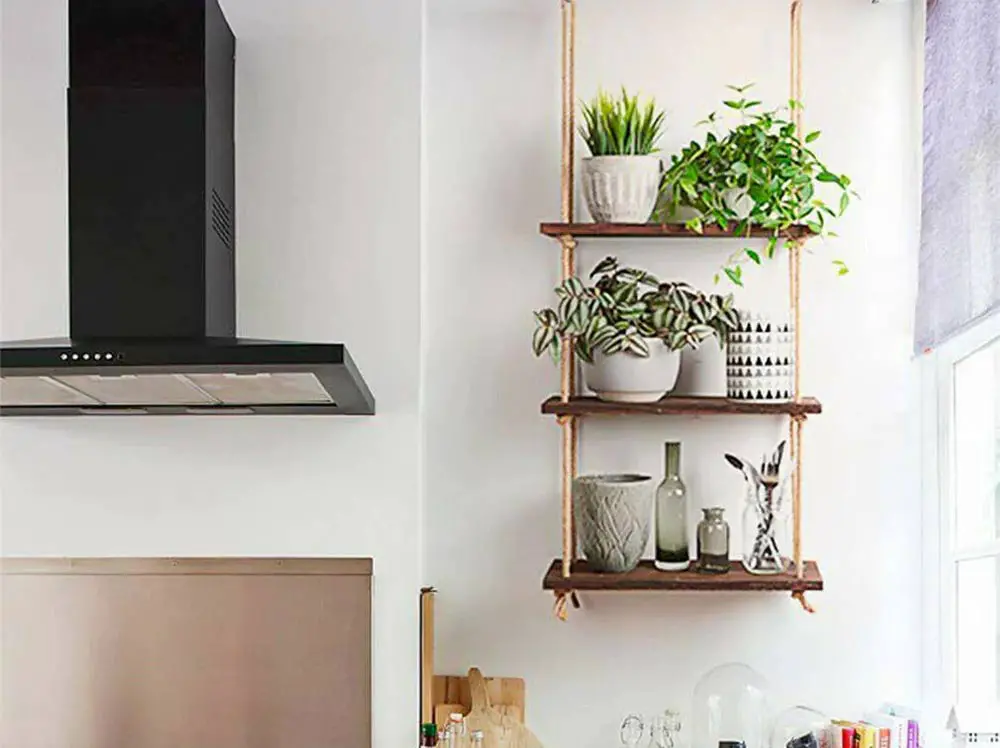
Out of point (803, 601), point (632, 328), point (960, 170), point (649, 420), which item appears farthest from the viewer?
point (649, 420)

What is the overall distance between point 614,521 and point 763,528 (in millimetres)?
289

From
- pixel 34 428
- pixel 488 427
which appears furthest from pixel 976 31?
pixel 34 428

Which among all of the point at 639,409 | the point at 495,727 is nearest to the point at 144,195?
the point at 639,409

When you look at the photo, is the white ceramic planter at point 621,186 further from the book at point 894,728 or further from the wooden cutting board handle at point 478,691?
the book at point 894,728

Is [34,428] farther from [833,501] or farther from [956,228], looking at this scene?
[956,228]

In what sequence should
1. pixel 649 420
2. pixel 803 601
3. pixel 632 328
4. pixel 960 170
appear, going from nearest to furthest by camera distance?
pixel 960 170, pixel 632 328, pixel 803 601, pixel 649 420

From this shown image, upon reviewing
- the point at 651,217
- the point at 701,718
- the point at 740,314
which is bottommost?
the point at 701,718

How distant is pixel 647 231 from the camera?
8.42 feet

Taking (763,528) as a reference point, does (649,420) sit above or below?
above

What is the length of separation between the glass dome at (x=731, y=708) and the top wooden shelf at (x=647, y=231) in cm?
85

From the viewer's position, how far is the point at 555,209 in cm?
274

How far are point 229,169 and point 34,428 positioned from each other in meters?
0.64

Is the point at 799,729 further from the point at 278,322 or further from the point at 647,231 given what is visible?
the point at 278,322

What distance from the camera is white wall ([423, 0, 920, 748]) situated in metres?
2.71
